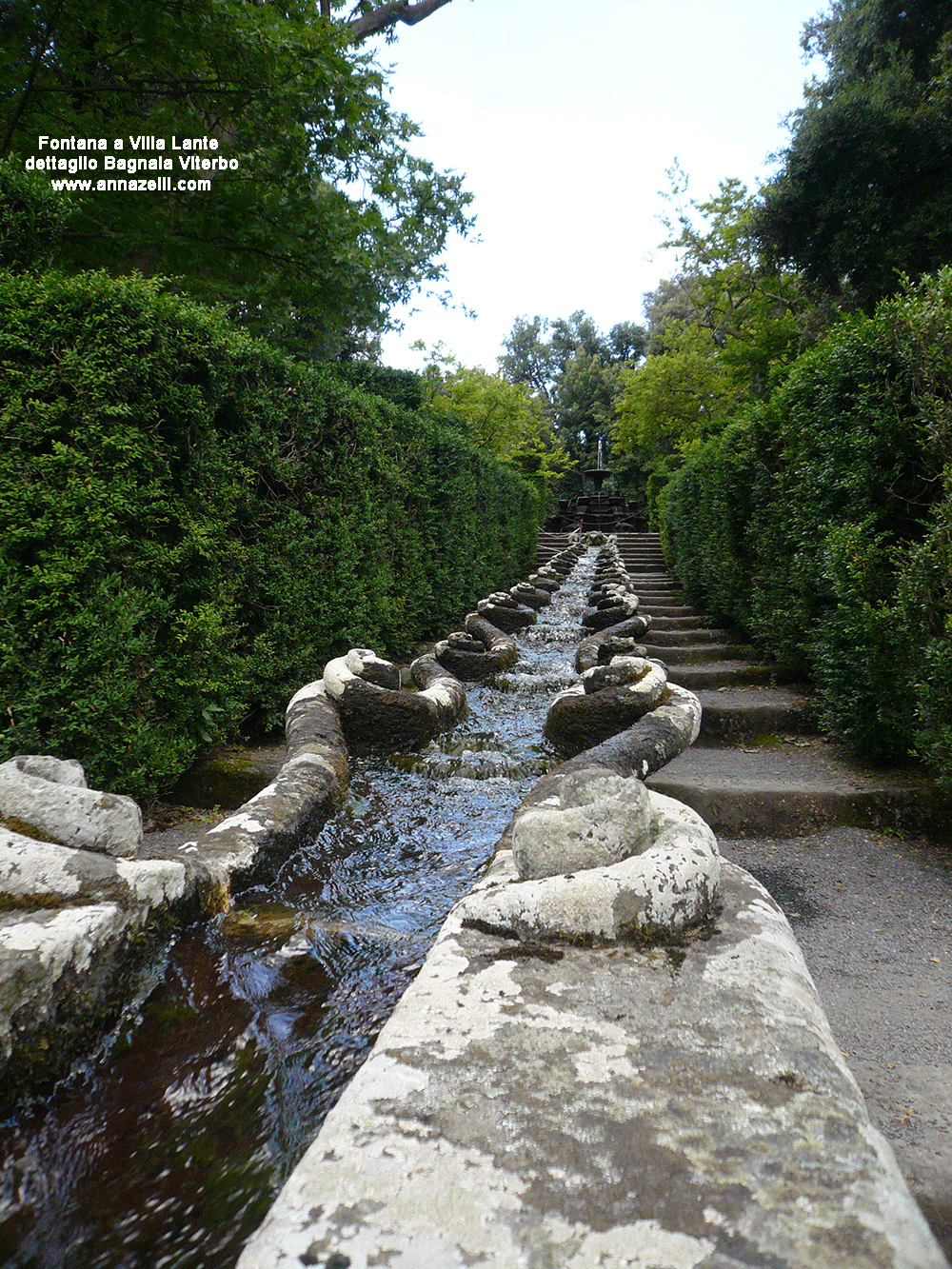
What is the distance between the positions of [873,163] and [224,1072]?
2137cm

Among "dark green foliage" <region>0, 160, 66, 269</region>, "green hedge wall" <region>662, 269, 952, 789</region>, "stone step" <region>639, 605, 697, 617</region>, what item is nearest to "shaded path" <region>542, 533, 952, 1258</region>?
"green hedge wall" <region>662, 269, 952, 789</region>

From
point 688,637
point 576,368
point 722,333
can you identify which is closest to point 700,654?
point 688,637

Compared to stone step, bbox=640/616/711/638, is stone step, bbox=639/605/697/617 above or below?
above

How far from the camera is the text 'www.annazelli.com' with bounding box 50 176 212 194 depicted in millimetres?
7488

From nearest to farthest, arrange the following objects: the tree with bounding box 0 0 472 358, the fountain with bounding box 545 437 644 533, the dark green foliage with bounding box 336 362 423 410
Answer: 1. the tree with bounding box 0 0 472 358
2. the dark green foliage with bounding box 336 362 423 410
3. the fountain with bounding box 545 437 644 533

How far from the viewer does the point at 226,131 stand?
9.12m

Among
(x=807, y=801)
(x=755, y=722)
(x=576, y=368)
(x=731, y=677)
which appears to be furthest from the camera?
(x=576, y=368)

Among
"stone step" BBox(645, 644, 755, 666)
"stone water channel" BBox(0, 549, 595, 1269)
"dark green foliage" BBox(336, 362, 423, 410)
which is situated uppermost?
"dark green foliage" BBox(336, 362, 423, 410)

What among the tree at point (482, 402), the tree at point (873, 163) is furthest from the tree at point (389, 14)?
the tree at point (873, 163)

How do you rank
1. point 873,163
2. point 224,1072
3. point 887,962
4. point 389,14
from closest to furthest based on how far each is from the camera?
1. point 224,1072
2. point 887,962
3. point 389,14
4. point 873,163

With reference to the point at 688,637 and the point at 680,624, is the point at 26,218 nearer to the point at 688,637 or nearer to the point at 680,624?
the point at 688,637

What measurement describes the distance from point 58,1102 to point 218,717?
3262mm

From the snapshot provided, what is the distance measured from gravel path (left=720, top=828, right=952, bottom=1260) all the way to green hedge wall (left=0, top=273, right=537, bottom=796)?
368 centimetres

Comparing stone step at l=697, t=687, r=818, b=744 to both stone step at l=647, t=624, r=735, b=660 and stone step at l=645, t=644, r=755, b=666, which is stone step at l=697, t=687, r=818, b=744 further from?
stone step at l=647, t=624, r=735, b=660
